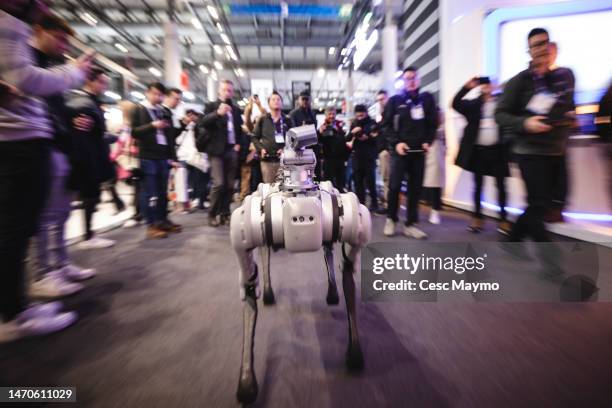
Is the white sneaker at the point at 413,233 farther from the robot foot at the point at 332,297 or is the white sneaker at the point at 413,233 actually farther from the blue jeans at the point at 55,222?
the blue jeans at the point at 55,222

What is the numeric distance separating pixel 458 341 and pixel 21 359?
2073 millimetres

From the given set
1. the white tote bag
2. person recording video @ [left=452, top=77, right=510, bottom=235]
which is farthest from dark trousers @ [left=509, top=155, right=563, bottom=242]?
the white tote bag

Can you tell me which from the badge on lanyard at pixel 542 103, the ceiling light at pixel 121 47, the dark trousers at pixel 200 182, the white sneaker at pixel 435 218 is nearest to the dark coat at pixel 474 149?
the white sneaker at pixel 435 218

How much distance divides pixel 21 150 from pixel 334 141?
14.7 feet

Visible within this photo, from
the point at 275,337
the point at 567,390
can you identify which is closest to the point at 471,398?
the point at 567,390

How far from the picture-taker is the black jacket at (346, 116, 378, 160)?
5.11 meters

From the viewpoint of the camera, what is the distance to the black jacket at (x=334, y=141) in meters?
5.39

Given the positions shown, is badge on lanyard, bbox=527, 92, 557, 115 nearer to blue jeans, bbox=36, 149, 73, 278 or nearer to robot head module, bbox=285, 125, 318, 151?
robot head module, bbox=285, 125, 318, 151

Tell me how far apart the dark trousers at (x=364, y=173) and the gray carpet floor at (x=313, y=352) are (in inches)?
125

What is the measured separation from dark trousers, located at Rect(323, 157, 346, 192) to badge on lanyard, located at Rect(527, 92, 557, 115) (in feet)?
11.7

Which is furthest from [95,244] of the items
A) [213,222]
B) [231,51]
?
[231,51]

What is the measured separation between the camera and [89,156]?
7.89 ft

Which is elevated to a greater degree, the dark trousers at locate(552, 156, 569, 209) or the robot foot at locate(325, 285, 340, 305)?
the dark trousers at locate(552, 156, 569, 209)

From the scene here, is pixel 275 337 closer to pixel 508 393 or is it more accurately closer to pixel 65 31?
pixel 508 393
